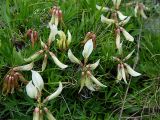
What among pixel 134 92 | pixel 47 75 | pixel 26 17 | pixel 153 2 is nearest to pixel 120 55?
pixel 134 92

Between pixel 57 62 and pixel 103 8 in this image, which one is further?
pixel 103 8

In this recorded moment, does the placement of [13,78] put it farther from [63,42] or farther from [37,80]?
[63,42]

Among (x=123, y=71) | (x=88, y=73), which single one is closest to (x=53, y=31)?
(x=88, y=73)

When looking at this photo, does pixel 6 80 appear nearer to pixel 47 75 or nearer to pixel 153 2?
pixel 47 75

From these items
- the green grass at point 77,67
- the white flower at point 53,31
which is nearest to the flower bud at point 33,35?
the green grass at point 77,67

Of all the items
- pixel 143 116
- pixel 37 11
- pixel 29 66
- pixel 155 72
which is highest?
pixel 37 11

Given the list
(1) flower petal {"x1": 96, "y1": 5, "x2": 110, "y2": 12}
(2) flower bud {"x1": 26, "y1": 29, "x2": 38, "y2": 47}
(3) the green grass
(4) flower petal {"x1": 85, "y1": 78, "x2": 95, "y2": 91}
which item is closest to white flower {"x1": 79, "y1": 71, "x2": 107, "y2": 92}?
(4) flower petal {"x1": 85, "y1": 78, "x2": 95, "y2": 91}

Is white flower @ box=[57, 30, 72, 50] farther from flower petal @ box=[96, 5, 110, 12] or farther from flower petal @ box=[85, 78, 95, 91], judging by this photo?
flower petal @ box=[96, 5, 110, 12]

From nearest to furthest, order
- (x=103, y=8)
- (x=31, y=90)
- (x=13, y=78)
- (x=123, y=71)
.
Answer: (x=31, y=90), (x=13, y=78), (x=123, y=71), (x=103, y=8)

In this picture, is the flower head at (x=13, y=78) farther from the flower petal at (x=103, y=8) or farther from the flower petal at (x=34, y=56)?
the flower petal at (x=103, y=8)
